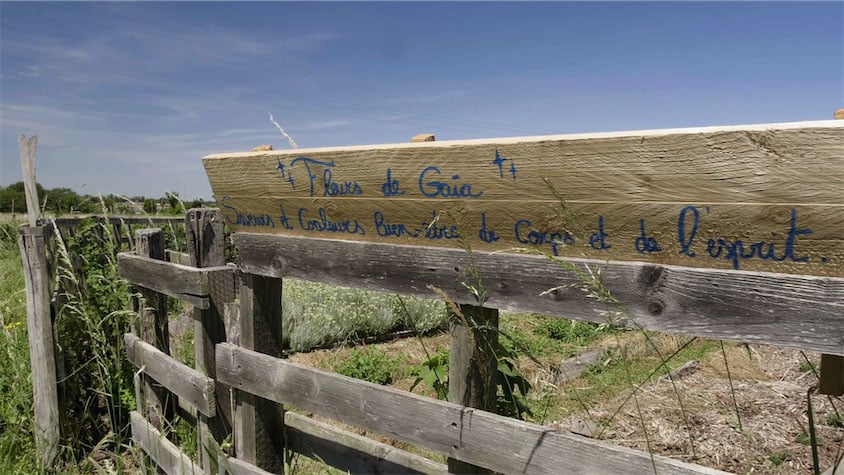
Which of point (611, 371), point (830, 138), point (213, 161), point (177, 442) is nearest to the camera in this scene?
point (830, 138)

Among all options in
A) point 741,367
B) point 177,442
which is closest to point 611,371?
point 741,367

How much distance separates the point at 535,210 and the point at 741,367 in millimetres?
5517

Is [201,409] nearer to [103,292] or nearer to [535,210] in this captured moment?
[103,292]

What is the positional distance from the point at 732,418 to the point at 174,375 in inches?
142

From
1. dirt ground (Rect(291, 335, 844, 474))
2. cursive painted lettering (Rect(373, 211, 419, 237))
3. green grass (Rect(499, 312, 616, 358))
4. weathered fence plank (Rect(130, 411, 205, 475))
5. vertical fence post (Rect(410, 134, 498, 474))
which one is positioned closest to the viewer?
vertical fence post (Rect(410, 134, 498, 474))

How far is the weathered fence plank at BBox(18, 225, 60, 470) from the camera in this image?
4.38m

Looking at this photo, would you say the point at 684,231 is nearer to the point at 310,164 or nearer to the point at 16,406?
the point at 310,164

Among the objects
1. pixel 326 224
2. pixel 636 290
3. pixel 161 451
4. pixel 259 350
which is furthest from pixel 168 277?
pixel 636 290

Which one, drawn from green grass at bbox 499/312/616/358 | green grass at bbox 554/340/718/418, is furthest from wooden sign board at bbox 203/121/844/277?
green grass at bbox 499/312/616/358

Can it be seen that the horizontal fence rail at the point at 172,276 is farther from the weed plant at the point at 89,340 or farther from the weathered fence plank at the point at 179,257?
the weed plant at the point at 89,340

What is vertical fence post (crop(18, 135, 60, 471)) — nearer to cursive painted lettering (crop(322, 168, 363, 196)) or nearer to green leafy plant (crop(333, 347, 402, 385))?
green leafy plant (crop(333, 347, 402, 385))

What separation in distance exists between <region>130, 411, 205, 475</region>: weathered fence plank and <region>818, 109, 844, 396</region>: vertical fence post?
2994 millimetres

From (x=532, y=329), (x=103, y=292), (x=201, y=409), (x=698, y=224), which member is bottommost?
(x=532, y=329)

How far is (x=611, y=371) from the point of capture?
Answer: 6762mm
